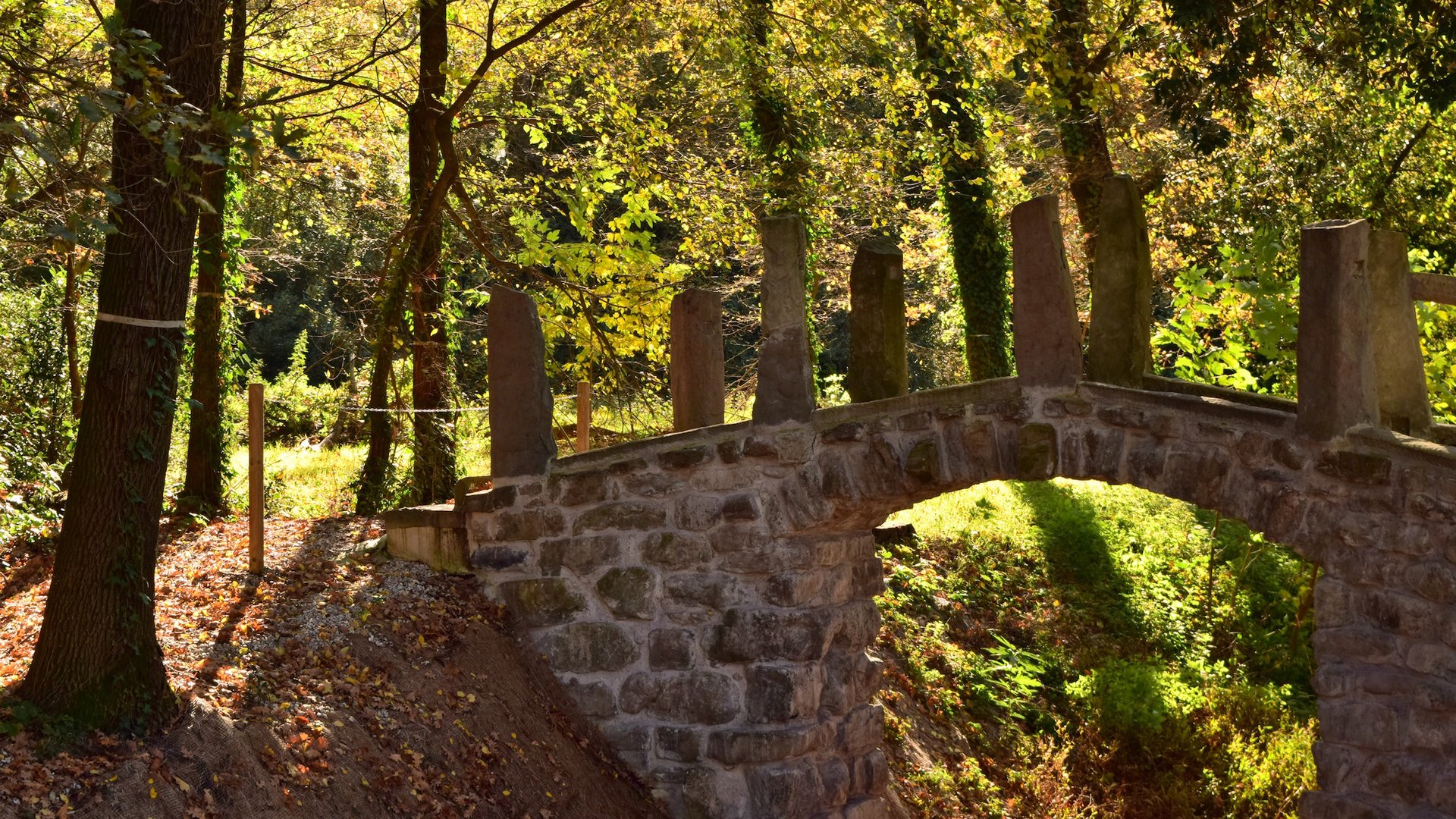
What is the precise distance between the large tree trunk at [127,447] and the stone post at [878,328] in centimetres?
298

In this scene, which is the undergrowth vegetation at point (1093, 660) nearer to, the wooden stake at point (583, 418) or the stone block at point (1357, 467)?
the wooden stake at point (583, 418)

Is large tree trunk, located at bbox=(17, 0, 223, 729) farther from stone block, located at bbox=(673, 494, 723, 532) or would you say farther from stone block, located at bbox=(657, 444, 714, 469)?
stone block, located at bbox=(673, 494, 723, 532)

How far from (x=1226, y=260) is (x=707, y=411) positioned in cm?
548

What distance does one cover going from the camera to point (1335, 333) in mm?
5047

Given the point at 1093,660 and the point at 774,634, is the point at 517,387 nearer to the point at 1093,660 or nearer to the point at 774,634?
the point at 774,634

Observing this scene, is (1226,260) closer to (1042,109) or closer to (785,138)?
(1042,109)

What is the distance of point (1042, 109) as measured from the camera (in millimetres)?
9141

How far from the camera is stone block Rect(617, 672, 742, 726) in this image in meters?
6.41

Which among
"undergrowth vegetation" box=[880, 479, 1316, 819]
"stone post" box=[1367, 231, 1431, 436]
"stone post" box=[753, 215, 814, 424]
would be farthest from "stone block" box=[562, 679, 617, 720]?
"stone post" box=[1367, 231, 1431, 436]

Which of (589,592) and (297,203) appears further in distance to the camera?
(297,203)

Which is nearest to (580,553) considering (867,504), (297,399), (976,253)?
(867,504)

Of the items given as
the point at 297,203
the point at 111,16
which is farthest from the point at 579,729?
the point at 297,203

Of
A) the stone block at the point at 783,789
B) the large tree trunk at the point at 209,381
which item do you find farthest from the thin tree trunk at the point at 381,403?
the stone block at the point at 783,789

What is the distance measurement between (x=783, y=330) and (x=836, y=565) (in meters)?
1.21
